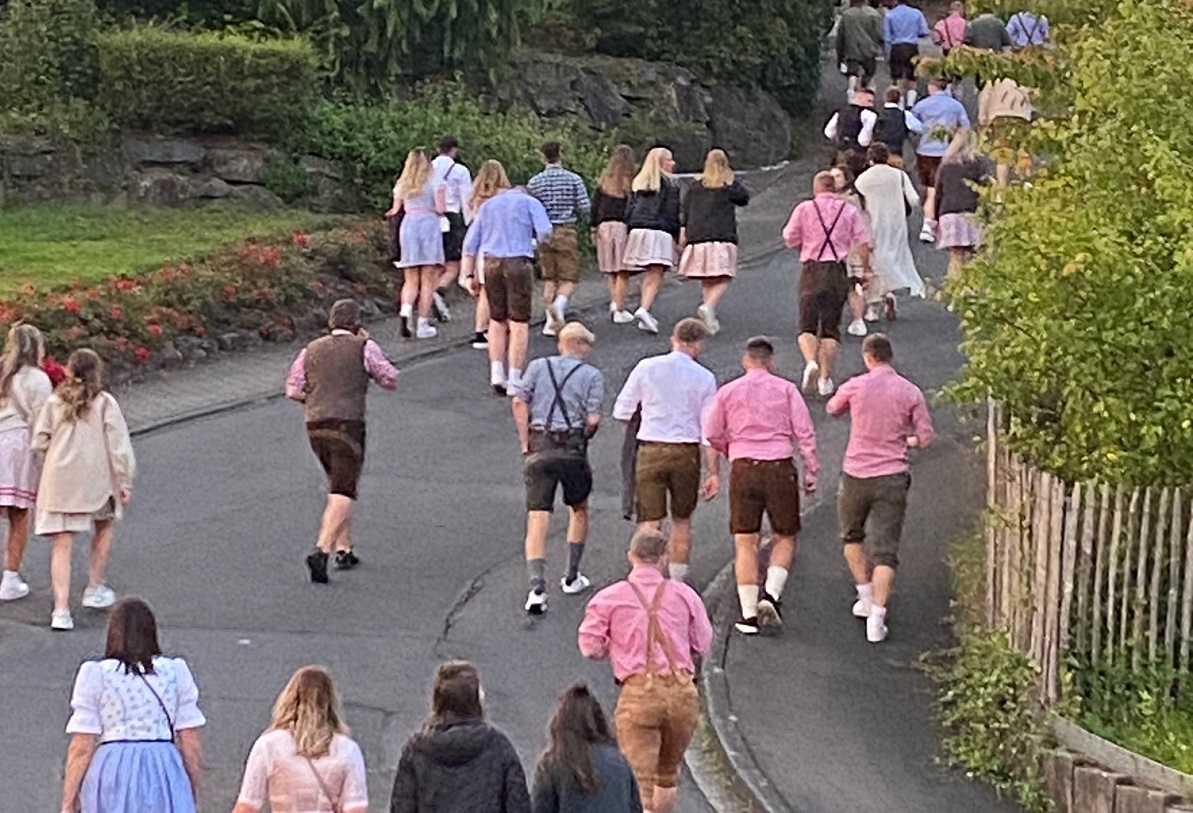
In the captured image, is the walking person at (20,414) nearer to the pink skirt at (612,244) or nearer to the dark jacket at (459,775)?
the dark jacket at (459,775)

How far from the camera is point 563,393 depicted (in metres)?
12.9

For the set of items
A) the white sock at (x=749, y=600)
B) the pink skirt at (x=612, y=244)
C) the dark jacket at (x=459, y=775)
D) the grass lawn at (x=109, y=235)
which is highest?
the dark jacket at (x=459, y=775)

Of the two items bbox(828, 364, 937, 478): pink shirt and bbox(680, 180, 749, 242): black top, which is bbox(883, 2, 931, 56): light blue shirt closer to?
bbox(680, 180, 749, 242): black top

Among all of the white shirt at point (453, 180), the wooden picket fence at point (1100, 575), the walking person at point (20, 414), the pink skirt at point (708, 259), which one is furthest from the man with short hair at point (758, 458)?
the white shirt at point (453, 180)

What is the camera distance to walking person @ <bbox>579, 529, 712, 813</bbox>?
32.4 feet

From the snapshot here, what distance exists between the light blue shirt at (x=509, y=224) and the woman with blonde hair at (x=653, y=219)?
6.07ft

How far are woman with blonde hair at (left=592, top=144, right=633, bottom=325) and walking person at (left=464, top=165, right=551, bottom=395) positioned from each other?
1.87 metres

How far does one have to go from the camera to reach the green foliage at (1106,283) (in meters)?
10.7

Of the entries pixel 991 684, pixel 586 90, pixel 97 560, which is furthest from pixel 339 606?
pixel 586 90

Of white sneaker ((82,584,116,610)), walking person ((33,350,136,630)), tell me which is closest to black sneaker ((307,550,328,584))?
white sneaker ((82,584,116,610))

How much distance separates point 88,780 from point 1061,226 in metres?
5.33

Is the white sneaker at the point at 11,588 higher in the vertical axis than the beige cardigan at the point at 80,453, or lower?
lower

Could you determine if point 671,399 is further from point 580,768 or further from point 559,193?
point 559,193

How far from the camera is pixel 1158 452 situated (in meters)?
10.9
